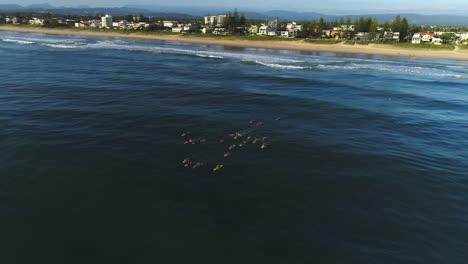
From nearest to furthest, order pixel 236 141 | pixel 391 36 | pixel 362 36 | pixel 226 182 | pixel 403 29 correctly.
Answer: pixel 226 182
pixel 236 141
pixel 391 36
pixel 403 29
pixel 362 36

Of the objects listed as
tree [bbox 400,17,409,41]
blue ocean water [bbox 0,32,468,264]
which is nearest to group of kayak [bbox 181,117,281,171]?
blue ocean water [bbox 0,32,468,264]

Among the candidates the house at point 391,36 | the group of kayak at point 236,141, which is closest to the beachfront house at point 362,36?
the house at point 391,36

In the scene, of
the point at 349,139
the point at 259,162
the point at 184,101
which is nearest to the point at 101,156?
the point at 259,162

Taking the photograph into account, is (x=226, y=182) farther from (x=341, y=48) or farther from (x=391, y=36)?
(x=391, y=36)

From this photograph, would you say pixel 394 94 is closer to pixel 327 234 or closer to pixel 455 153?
pixel 455 153

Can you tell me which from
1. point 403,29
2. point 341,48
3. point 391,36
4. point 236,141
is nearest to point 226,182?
point 236,141

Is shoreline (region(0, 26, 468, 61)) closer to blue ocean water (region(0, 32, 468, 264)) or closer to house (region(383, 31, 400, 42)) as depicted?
house (region(383, 31, 400, 42))

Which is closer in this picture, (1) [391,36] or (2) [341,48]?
(2) [341,48]

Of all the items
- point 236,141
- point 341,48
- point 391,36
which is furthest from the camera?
point 391,36
